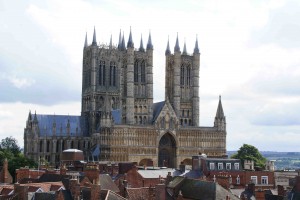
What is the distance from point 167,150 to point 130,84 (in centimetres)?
1788

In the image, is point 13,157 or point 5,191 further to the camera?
point 13,157

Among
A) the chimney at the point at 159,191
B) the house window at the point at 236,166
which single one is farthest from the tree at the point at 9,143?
the chimney at the point at 159,191

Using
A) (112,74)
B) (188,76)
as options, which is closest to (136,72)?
(112,74)

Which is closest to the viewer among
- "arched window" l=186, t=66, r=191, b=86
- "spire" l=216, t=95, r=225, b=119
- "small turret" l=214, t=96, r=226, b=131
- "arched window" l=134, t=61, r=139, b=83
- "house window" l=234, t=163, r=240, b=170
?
"house window" l=234, t=163, r=240, b=170

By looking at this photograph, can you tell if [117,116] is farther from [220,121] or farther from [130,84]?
[220,121]

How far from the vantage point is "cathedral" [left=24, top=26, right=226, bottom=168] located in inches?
5723

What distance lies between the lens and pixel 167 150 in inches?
6024

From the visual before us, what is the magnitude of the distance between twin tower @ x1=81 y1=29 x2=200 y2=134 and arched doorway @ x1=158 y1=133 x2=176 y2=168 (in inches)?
206

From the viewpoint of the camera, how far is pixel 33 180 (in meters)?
71.3

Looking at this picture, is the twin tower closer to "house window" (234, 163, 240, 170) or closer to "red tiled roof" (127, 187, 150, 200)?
"house window" (234, 163, 240, 170)

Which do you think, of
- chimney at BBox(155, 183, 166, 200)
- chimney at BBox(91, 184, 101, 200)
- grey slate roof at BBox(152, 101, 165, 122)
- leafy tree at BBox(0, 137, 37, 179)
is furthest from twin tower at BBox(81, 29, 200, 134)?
chimney at BBox(91, 184, 101, 200)

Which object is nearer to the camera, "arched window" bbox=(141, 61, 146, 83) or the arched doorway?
the arched doorway

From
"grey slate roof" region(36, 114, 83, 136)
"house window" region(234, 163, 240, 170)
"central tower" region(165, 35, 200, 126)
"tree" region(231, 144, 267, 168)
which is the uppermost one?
"central tower" region(165, 35, 200, 126)

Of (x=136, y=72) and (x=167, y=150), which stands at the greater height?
(x=136, y=72)
